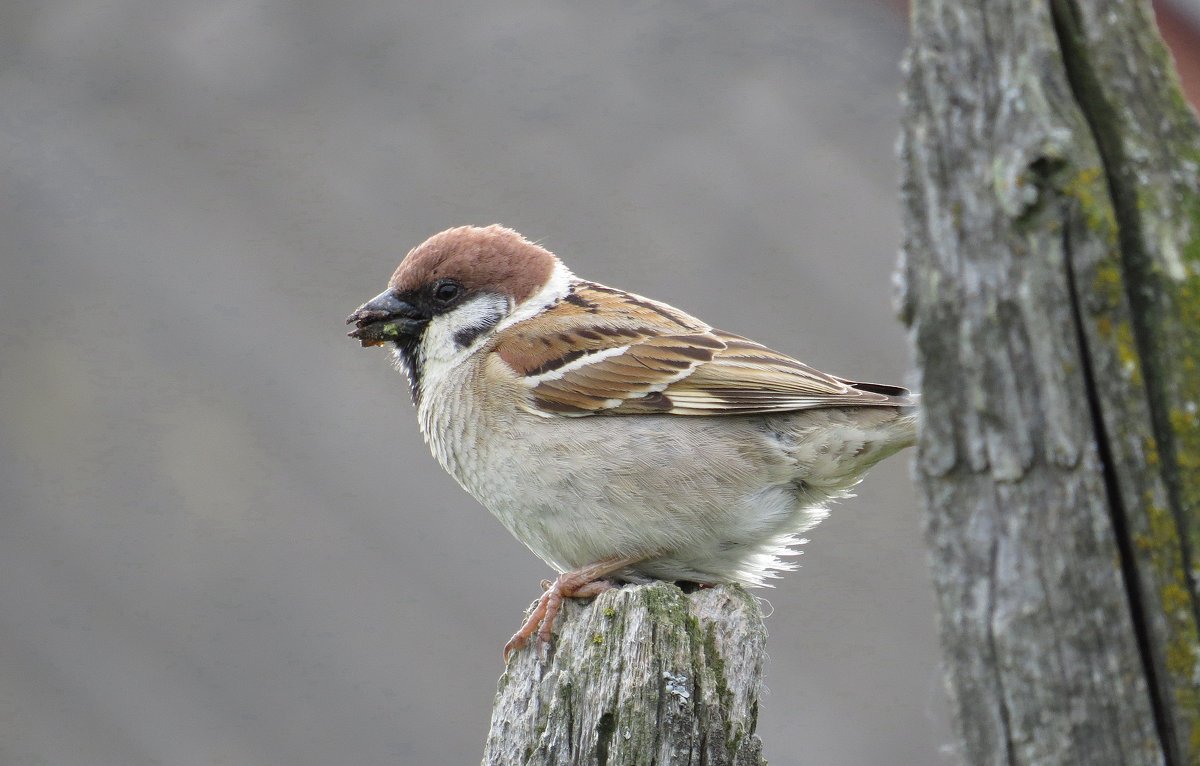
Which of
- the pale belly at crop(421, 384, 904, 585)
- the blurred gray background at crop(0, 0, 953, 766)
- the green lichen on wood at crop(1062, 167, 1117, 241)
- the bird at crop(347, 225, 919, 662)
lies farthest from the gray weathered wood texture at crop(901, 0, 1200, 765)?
the blurred gray background at crop(0, 0, 953, 766)

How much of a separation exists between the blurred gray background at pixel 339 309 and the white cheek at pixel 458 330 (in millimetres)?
1057

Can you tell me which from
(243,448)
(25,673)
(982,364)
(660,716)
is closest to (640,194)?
(243,448)

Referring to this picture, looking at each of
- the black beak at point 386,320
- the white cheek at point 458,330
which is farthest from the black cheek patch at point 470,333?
the black beak at point 386,320

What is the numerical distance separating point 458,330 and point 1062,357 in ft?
8.36

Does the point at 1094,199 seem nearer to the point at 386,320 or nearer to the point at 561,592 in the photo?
the point at 561,592

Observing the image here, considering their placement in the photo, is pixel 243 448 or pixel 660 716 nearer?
pixel 660 716

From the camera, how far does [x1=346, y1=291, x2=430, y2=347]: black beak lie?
3676 mm

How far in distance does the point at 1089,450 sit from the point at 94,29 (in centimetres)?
473

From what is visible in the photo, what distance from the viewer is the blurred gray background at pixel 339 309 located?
4488mm

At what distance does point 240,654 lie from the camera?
4465 mm

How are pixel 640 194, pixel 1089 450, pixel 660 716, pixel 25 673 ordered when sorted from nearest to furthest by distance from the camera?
pixel 1089 450
pixel 660 716
pixel 25 673
pixel 640 194

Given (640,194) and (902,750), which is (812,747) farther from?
(640,194)

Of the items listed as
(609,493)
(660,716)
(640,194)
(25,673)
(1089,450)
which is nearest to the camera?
(1089,450)

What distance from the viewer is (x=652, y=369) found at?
3527 mm
